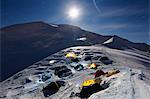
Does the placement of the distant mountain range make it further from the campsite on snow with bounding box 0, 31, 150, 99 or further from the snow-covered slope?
the campsite on snow with bounding box 0, 31, 150, 99

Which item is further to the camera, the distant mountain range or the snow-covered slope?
the distant mountain range

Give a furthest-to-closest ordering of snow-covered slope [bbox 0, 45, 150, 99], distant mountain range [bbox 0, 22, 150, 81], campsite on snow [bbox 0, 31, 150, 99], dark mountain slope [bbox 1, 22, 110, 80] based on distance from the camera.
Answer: distant mountain range [bbox 0, 22, 150, 81]
dark mountain slope [bbox 1, 22, 110, 80]
campsite on snow [bbox 0, 31, 150, 99]
snow-covered slope [bbox 0, 45, 150, 99]

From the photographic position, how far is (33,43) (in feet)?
257

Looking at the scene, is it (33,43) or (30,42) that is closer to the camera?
(33,43)

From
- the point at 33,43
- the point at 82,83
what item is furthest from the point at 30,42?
the point at 82,83

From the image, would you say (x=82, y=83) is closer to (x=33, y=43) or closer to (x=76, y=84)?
(x=76, y=84)

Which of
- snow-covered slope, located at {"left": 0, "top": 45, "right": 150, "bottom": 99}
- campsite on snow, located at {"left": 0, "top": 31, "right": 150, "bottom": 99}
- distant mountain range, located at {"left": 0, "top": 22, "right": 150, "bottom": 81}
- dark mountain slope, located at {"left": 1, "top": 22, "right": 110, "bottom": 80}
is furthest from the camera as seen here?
distant mountain range, located at {"left": 0, "top": 22, "right": 150, "bottom": 81}

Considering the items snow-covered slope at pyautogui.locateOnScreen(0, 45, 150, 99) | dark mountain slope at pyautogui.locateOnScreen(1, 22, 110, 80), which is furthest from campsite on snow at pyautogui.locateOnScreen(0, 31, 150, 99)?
dark mountain slope at pyautogui.locateOnScreen(1, 22, 110, 80)

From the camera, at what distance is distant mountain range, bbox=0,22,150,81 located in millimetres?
62750

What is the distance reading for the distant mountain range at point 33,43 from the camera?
206 ft

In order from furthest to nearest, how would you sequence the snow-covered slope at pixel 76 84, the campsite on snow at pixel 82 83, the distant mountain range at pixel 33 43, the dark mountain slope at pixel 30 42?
the distant mountain range at pixel 33 43 < the dark mountain slope at pixel 30 42 < the campsite on snow at pixel 82 83 < the snow-covered slope at pixel 76 84

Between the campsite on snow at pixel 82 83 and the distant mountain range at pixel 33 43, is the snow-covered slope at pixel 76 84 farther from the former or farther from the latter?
the distant mountain range at pixel 33 43

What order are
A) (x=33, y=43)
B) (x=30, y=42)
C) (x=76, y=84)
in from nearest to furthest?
1. (x=76, y=84)
2. (x=33, y=43)
3. (x=30, y=42)

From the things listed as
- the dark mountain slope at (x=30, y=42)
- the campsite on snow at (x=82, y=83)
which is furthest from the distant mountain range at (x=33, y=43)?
the campsite on snow at (x=82, y=83)
